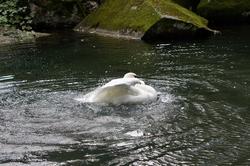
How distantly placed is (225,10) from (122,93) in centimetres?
1346

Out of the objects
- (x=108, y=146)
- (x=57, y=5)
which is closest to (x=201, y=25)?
(x=57, y=5)

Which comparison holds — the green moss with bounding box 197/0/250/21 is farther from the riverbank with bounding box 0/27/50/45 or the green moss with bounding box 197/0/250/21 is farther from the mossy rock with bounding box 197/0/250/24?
the riverbank with bounding box 0/27/50/45

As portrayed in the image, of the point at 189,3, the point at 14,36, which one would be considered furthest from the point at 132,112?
the point at 189,3

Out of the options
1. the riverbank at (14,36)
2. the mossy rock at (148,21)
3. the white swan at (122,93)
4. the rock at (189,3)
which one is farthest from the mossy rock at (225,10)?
the white swan at (122,93)

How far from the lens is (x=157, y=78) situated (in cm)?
1320

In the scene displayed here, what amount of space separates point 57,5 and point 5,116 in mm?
16013

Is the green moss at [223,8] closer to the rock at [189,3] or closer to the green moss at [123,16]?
the rock at [189,3]

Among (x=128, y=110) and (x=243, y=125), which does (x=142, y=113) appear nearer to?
(x=128, y=110)

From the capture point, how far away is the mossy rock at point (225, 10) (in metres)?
22.6

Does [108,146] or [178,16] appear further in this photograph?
[178,16]

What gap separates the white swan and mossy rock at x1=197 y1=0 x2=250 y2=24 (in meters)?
12.9

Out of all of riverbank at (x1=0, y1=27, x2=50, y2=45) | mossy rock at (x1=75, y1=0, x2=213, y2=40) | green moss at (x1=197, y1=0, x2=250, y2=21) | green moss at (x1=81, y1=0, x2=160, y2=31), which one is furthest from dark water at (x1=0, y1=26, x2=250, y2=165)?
green moss at (x1=197, y1=0, x2=250, y2=21)

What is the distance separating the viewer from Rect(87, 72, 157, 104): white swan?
33.7ft

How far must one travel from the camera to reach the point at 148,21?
67.2 feet
